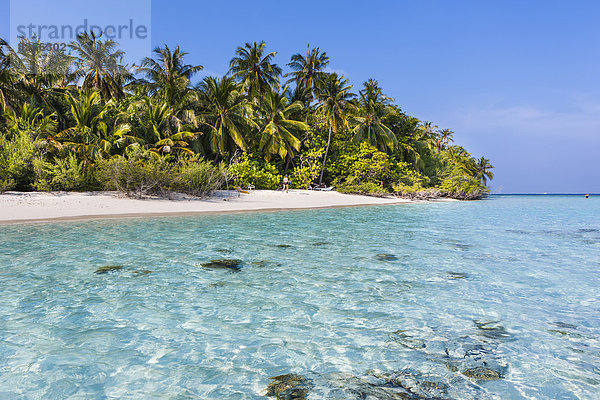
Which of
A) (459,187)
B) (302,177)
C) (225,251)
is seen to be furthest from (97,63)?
(459,187)

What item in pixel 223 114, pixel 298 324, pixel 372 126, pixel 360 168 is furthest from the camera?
pixel 372 126

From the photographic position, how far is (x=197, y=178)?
66.8 ft

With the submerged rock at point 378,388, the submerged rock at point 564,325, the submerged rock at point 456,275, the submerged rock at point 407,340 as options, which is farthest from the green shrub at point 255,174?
the submerged rock at point 378,388

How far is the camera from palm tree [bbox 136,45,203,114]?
26812 mm

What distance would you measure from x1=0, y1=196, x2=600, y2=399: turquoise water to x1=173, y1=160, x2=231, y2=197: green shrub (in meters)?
12.1

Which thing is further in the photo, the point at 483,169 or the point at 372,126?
the point at 483,169

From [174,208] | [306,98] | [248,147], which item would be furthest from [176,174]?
[306,98]

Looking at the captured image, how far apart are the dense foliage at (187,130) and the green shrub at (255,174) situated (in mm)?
108

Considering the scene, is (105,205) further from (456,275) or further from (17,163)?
(456,275)

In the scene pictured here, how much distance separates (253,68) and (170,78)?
983cm

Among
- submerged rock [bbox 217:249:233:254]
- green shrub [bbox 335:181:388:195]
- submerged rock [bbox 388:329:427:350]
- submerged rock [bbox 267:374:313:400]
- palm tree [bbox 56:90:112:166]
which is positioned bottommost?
submerged rock [bbox 267:374:313:400]

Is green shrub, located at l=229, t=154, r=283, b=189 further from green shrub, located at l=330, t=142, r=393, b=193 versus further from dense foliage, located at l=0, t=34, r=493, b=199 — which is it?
green shrub, located at l=330, t=142, r=393, b=193

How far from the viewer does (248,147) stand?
3056 centimetres

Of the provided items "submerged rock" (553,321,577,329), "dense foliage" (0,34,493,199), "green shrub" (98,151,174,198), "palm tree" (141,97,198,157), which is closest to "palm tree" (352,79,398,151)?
"dense foliage" (0,34,493,199)
